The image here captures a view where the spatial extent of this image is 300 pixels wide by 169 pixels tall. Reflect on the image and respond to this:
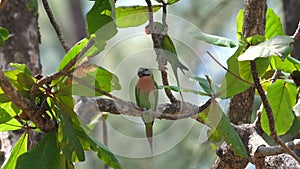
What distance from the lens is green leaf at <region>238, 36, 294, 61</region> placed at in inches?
33.9

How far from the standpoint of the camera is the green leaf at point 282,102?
3.74 ft

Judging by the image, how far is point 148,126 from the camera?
1132 millimetres

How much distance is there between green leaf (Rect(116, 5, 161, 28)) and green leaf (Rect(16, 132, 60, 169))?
0.91 feet

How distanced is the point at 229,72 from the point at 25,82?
1.22 feet

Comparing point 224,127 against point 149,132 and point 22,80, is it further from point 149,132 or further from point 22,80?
point 22,80

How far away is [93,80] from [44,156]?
0.54 feet

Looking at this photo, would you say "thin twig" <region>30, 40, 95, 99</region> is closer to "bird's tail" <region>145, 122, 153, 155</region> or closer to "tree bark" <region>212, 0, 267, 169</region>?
"bird's tail" <region>145, 122, 153, 155</region>

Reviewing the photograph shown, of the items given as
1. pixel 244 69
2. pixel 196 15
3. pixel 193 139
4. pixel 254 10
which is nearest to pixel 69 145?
pixel 244 69

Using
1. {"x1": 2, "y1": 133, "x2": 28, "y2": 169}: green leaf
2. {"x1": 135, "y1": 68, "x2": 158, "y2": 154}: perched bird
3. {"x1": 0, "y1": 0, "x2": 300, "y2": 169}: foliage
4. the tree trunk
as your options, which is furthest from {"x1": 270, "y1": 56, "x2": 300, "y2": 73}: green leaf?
the tree trunk

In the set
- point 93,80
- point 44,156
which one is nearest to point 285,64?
point 93,80

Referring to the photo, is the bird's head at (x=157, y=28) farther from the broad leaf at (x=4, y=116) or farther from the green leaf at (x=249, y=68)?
the broad leaf at (x=4, y=116)

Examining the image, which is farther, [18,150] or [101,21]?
[18,150]

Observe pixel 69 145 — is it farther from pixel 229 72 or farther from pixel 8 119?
pixel 229 72

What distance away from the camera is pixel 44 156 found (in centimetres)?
94
